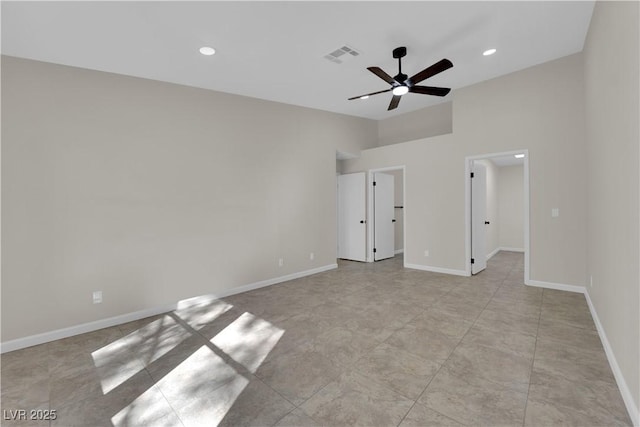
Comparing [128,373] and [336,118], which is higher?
[336,118]

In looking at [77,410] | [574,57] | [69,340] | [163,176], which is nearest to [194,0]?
[163,176]

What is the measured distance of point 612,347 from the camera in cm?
229

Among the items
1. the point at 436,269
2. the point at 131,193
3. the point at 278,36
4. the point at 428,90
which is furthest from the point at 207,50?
the point at 436,269

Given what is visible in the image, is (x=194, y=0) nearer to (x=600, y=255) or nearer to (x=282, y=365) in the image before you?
(x=282, y=365)

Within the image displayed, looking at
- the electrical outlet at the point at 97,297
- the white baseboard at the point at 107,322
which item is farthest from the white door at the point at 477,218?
the electrical outlet at the point at 97,297

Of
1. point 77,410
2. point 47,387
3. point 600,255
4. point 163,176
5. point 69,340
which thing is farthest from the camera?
point 163,176

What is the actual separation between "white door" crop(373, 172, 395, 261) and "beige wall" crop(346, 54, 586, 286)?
113cm

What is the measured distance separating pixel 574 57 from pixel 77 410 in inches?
263

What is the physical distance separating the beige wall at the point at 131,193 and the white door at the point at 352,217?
5.91 ft

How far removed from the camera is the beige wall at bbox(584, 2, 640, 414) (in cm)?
171

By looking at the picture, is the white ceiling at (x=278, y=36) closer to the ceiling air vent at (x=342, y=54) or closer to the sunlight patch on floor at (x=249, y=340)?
the ceiling air vent at (x=342, y=54)

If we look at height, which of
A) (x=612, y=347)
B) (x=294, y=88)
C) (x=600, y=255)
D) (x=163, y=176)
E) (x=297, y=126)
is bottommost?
(x=612, y=347)

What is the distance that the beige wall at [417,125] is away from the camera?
19.9ft

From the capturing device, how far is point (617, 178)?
6.97 feet
